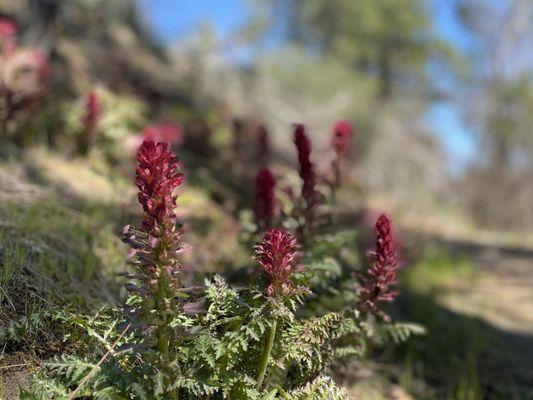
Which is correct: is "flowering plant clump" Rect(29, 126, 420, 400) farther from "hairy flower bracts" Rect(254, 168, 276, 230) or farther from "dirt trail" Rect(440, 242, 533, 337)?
"dirt trail" Rect(440, 242, 533, 337)

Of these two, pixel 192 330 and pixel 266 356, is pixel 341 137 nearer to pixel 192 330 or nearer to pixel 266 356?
pixel 266 356

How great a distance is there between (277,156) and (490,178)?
25.3ft

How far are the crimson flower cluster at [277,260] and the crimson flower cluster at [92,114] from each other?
3743mm

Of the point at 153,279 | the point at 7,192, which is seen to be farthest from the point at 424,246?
the point at 153,279

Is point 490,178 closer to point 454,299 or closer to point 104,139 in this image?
point 454,299

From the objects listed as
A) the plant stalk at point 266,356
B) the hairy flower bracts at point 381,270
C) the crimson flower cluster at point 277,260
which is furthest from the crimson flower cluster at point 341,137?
the plant stalk at point 266,356

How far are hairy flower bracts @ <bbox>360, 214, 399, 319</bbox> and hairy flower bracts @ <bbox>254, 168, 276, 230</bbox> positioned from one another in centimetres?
79

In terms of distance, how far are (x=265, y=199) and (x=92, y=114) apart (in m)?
2.91

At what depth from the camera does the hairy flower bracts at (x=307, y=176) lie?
299 centimetres

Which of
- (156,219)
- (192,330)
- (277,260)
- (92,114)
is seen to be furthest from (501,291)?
(156,219)

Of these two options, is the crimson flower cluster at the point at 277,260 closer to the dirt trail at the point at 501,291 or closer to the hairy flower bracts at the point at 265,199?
the hairy flower bracts at the point at 265,199

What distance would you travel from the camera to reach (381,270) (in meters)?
2.53

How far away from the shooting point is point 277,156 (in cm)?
1070

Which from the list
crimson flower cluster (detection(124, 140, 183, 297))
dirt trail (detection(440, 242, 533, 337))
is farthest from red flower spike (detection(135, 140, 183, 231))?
dirt trail (detection(440, 242, 533, 337))
